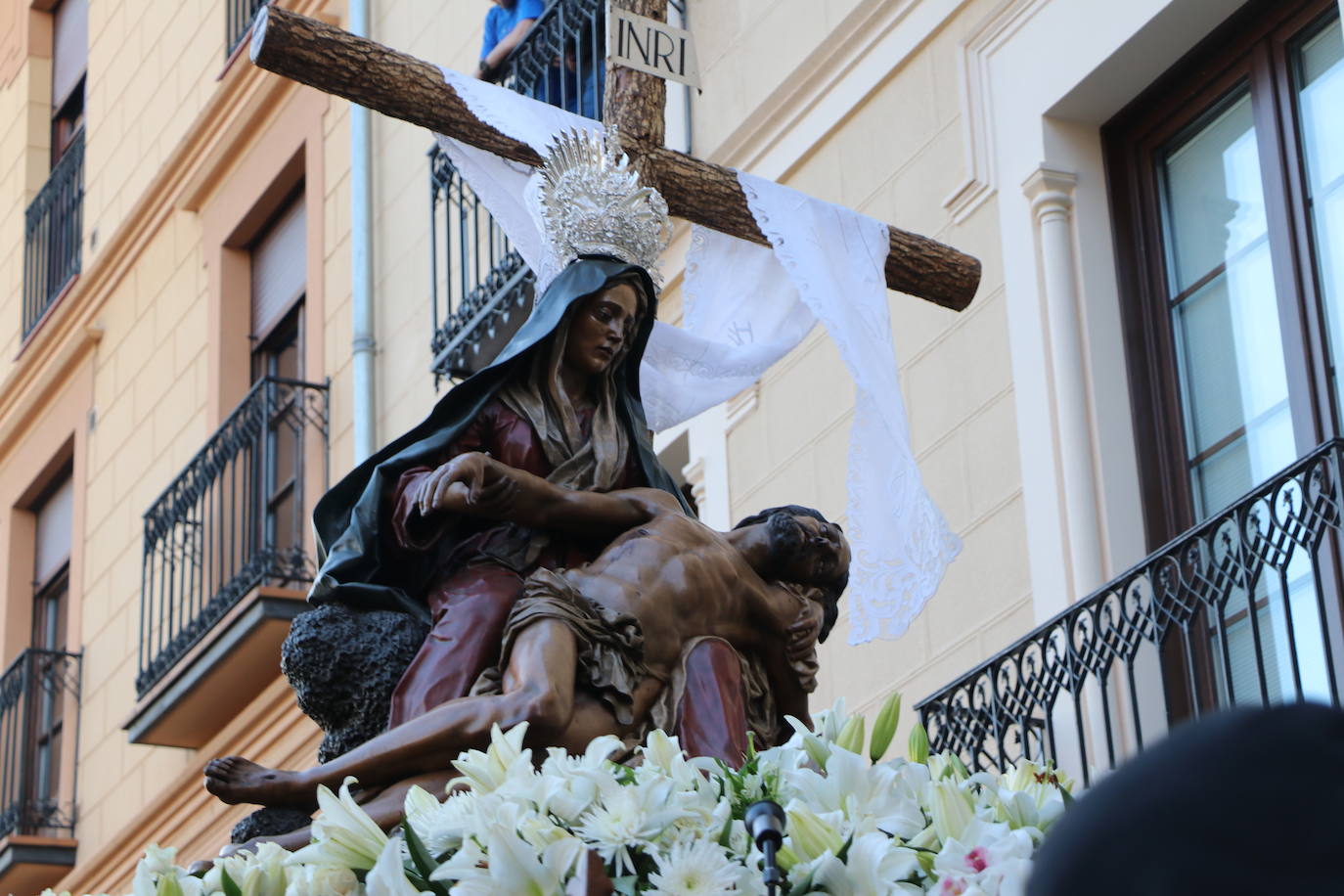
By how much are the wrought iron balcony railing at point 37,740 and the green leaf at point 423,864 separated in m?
11.4

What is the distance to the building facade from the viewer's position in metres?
6.86

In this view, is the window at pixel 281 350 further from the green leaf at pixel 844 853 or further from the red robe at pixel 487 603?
the green leaf at pixel 844 853

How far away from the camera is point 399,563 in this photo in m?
4.18

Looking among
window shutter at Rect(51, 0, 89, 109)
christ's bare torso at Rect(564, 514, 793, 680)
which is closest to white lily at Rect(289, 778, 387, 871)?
christ's bare torso at Rect(564, 514, 793, 680)

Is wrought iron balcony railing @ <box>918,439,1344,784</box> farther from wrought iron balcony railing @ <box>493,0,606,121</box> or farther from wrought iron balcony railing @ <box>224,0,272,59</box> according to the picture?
wrought iron balcony railing @ <box>224,0,272,59</box>

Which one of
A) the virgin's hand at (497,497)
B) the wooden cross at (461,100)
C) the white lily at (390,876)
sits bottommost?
the white lily at (390,876)

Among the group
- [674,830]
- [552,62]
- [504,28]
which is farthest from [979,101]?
[674,830]

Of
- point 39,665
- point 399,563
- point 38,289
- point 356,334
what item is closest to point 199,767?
point 356,334

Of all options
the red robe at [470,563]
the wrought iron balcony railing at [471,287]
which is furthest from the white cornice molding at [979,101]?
the red robe at [470,563]

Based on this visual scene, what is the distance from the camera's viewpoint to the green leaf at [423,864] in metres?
3.00

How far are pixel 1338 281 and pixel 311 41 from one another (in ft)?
10.5

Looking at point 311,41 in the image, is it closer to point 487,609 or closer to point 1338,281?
point 487,609

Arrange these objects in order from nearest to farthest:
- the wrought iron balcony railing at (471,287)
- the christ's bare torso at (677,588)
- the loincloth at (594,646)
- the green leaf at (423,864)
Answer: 1. the green leaf at (423,864)
2. the loincloth at (594,646)
3. the christ's bare torso at (677,588)
4. the wrought iron balcony railing at (471,287)

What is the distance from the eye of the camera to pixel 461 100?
5199 mm
